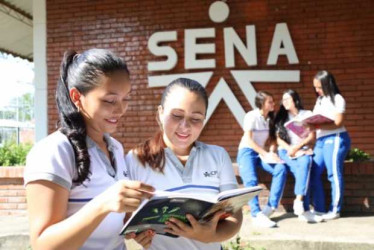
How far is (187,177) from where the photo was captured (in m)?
1.67

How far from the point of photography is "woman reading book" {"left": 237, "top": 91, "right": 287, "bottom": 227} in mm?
4504

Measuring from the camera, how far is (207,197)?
4.36ft

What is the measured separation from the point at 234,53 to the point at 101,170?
505cm

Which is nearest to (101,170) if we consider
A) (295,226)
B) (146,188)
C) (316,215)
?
(146,188)

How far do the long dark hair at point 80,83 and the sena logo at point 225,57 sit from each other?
4.81 meters

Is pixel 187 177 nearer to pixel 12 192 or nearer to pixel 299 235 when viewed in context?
pixel 299 235

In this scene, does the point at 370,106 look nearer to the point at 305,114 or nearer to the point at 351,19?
the point at 351,19

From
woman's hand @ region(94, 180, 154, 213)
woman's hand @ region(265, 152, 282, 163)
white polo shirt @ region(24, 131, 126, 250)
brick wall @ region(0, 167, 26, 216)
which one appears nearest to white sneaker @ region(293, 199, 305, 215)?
woman's hand @ region(265, 152, 282, 163)

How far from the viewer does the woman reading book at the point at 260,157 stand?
14.8 ft

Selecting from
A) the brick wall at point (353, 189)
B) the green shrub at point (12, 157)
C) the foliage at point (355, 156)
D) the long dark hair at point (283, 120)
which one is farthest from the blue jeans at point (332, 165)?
the green shrub at point (12, 157)

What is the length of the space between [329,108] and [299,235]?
1435 mm

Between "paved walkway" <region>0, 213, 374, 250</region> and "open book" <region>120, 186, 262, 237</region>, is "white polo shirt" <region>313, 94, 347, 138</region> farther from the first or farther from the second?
"open book" <region>120, 186, 262, 237</region>

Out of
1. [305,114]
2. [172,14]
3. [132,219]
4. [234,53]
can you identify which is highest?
[172,14]

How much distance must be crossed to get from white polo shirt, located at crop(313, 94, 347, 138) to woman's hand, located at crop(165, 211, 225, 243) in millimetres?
3228
